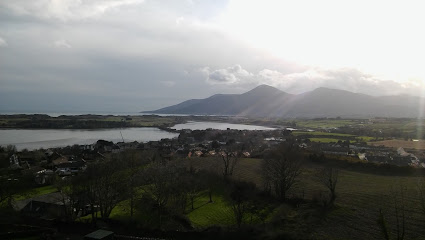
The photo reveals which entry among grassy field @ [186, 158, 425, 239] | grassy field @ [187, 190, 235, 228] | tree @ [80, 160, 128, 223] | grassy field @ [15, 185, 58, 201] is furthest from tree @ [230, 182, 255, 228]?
grassy field @ [15, 185, 58, 201]

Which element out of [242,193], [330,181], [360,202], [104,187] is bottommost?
[242,193]

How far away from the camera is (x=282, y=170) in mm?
25781

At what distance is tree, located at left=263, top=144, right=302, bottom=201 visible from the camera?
25500 millimetres

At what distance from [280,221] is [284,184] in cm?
594

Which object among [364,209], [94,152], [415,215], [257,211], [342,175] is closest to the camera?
[415,215]

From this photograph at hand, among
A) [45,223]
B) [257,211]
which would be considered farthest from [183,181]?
[45,223]

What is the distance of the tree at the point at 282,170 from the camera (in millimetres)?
25500

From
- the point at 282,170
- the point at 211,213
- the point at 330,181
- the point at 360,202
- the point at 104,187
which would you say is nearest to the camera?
the point at 360,202

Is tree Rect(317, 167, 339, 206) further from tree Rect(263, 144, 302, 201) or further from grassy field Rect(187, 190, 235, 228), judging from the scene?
grassy field Rect(187, 190, 235, 228)

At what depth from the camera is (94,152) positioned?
5822 centimetres

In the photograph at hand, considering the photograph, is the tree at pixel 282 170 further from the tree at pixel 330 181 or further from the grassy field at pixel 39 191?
the grassy field at pixel 39 191

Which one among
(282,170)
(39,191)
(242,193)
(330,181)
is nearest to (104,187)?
(242,193)

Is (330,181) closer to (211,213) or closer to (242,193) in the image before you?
(242,193)

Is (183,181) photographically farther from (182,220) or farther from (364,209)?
(364,209)
